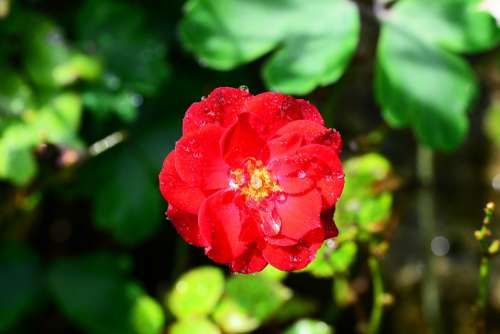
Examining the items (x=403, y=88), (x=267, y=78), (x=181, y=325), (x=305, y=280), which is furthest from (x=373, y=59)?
(x=181, y=325)

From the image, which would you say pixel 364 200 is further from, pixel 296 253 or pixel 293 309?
pixel 296 253

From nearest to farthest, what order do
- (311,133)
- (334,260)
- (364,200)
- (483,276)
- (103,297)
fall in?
(311,133)
(483,276)
(334,260)
(364,200)
(103,297)

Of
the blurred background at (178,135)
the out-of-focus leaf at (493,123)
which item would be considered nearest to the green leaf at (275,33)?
the blurred background at (178,135)

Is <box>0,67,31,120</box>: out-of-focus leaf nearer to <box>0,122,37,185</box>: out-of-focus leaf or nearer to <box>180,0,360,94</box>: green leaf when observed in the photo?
<box>0,122,37,185</box>: out-of-focus leaf

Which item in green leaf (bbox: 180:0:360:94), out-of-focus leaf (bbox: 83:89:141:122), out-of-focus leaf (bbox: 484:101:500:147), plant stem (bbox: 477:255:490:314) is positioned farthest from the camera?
out-of-focus leaf (bbox: 484:101:500:147)

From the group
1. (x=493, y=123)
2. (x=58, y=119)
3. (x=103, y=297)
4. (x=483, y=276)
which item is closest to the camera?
(x=483, y=276)

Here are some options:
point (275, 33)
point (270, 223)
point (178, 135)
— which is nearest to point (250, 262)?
point (270, 223)

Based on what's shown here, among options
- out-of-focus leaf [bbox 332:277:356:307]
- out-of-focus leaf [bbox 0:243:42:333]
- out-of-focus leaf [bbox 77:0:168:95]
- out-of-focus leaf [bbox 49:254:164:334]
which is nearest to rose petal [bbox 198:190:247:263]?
out-of-focus leaf [bbox 332:277:356:307]
